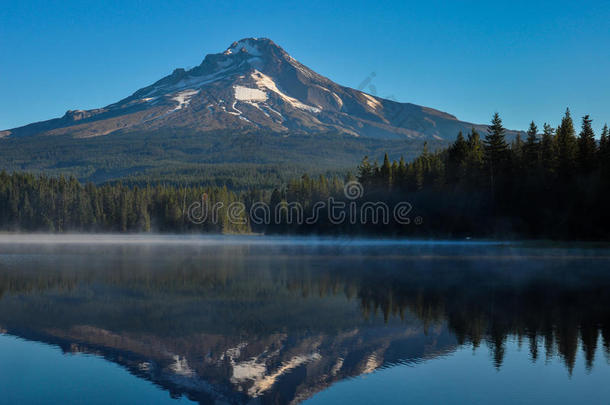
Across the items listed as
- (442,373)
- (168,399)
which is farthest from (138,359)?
(442,373)

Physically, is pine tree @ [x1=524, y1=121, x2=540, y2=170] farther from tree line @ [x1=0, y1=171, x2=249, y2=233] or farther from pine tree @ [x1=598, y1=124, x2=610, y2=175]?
tree line @ [x1=0, y1=171, x2=249, y2=233]

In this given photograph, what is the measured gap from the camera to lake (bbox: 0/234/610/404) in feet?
43.0

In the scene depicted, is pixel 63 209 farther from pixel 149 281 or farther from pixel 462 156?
pixel 149 281

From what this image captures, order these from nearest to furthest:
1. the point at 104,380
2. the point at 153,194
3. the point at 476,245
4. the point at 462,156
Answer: the point at 104,380 < the point at 476,245 < the point at 462,156 < the point at 153,194

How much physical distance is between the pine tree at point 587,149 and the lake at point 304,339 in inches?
1172

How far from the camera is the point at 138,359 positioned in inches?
612

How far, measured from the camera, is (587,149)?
6069 cm

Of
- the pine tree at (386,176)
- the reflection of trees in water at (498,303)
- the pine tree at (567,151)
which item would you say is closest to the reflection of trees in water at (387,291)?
the reflection of trees in water at (498,303)

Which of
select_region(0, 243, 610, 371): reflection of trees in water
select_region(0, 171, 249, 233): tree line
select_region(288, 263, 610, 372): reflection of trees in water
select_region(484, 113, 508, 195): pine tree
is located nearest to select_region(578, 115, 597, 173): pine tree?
select_region(484, 113, 508, 195): pine tree

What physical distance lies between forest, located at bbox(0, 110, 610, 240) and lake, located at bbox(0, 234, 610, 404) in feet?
92.0

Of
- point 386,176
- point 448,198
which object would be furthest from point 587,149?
point 386,176

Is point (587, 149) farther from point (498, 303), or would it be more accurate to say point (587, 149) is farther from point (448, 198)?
point (498, 303)

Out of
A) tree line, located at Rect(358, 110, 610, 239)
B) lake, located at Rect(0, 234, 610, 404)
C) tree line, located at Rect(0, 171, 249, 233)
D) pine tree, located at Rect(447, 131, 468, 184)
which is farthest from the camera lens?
tree line, located at Rect(0, 171, 249, 233)

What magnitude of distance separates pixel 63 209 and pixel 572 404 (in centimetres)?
13078
